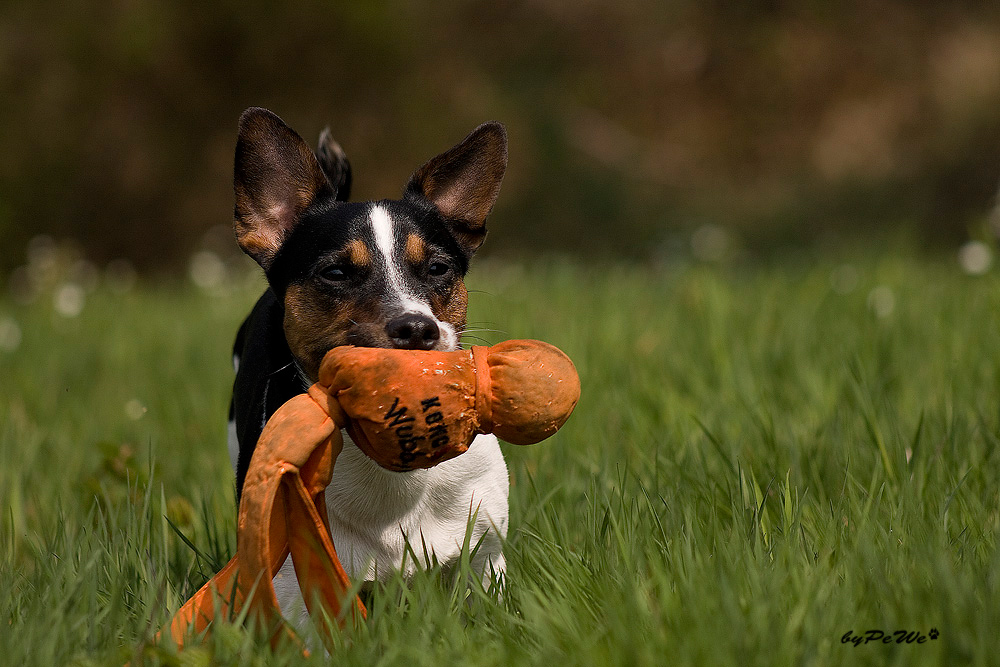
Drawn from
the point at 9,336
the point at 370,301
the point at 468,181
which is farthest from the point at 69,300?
the point at 370,301

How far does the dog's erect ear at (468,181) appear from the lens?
2707 mm

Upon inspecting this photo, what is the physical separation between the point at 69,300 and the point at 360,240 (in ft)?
16.5

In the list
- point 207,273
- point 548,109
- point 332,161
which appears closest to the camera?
point 332,161

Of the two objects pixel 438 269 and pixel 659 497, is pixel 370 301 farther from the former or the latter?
pixel 659 497

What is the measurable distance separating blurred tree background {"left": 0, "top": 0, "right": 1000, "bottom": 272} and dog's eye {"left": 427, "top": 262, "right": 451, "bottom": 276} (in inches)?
256

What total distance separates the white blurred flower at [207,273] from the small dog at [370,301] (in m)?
4.65

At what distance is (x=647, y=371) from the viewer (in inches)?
154

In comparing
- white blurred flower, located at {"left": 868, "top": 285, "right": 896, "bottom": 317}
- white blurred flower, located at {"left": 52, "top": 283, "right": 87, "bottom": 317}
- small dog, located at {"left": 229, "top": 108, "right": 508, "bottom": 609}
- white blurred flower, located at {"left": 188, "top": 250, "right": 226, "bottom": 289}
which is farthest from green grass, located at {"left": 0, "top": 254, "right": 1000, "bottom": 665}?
white blurred flower, located at {"left": 188, "top": 250, "right": 226, "bottom": 289}

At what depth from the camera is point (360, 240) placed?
7.88 ft

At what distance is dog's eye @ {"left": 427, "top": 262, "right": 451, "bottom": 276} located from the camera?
2496mm

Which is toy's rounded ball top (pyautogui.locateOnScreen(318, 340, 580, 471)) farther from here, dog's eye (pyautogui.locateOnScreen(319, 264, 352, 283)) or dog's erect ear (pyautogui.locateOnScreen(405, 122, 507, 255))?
dog's erect ear (pyautogui.locateOnScreen(405, 122, 507, 255))

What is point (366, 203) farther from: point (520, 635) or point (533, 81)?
point (533, 81)

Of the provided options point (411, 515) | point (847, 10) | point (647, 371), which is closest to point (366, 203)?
point (411, 515)

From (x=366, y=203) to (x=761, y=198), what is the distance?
9709 millimetres
